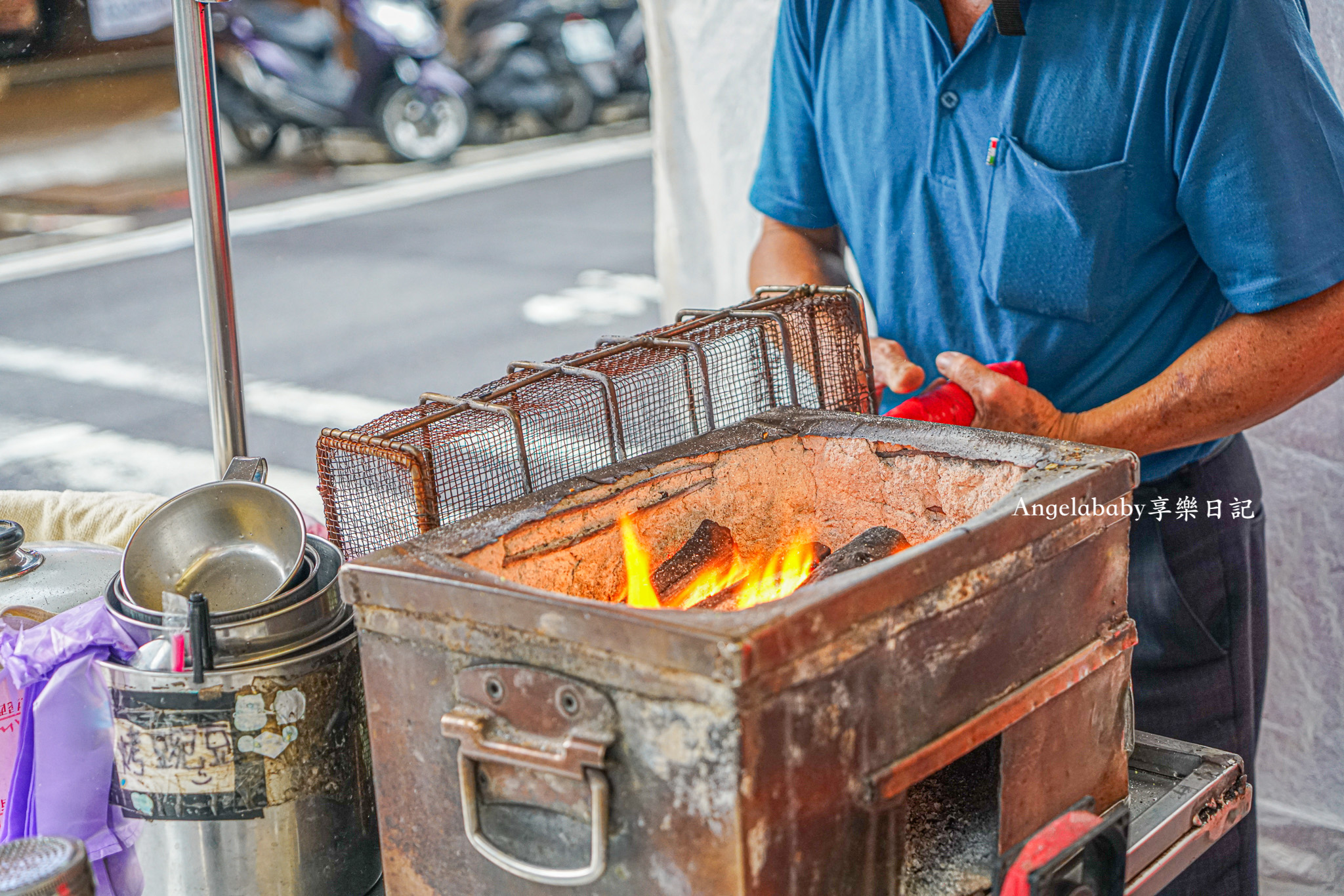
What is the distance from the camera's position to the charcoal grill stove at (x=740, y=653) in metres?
0.97

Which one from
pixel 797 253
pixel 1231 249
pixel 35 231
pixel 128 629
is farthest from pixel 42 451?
pixel 1231 249

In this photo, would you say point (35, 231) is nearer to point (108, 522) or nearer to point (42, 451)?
point (42, 451)

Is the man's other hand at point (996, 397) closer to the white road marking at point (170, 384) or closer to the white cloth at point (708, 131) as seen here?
the white cloth at point (708, 131)

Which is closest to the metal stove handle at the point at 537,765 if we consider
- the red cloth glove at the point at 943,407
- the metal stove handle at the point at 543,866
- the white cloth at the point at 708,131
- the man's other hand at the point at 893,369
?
the metal stove handle at the point at 543,866

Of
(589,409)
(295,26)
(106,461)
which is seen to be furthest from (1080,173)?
(295,26)

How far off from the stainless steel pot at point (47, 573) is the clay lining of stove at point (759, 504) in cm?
55

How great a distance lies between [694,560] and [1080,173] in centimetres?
79

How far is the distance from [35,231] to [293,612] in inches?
301

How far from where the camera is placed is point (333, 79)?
375 inches

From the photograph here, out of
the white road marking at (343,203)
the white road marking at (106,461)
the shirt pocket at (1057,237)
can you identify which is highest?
the shirt pocket at (1057,237)

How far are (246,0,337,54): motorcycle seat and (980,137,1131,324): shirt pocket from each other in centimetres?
870

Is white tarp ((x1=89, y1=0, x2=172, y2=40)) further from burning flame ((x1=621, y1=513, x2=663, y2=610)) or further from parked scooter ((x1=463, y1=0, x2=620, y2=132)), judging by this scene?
parked scooter ((x1=463, y1=0, x2=620, y2=132))

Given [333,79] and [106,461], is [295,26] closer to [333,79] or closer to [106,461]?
[333,79]

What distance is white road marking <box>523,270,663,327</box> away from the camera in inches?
256
